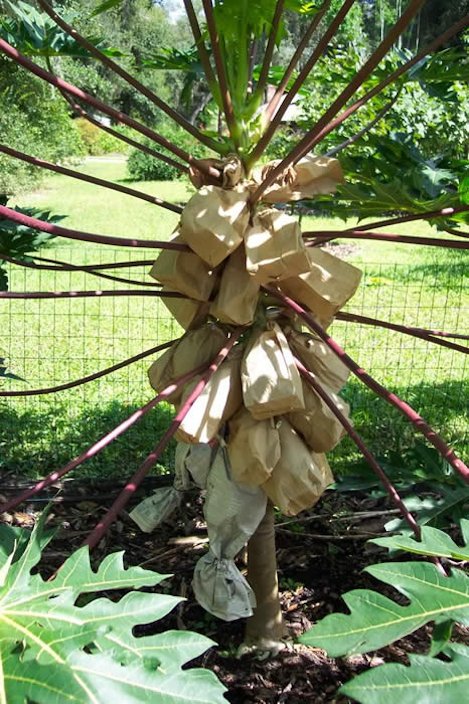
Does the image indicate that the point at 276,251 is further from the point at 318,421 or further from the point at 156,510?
the point at 156,510

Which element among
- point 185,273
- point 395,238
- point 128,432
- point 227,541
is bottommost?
point 128,432

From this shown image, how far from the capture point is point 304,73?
1535 mm

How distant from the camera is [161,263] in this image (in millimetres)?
1791

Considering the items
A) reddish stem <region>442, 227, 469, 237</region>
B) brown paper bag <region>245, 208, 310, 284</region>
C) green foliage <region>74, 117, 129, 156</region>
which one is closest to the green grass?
reddish stem <region>442, 227, 469, 237</region>

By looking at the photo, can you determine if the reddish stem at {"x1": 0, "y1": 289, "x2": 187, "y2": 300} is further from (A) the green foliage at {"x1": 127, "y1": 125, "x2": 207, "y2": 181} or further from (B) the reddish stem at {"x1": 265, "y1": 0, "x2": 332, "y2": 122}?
(A) the green foliage at {"x1": 127, "y1": 125, "x2": 207, "y2": 181}

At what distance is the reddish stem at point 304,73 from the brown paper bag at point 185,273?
1.00 feet

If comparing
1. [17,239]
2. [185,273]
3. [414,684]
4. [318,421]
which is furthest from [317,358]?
[17,239]

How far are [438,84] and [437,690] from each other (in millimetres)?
2160

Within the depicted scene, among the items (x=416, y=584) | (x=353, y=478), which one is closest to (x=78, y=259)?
(x=353, y=478)

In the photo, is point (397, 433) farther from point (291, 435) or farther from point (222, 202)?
point (222, 202)

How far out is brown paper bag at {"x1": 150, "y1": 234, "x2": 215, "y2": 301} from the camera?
1755 mm

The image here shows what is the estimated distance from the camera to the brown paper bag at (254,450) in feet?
5.67

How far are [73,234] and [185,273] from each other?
381 millimetres

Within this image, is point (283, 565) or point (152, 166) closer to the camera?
point (283, 565)
